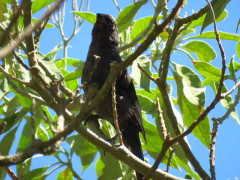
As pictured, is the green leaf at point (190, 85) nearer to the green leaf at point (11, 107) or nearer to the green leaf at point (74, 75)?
the green leaf at point (74, 75)

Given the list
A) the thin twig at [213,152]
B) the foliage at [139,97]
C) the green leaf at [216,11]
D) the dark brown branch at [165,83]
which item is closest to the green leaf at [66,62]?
the foliage at [139,97]

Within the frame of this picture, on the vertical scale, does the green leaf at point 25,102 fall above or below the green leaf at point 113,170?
above

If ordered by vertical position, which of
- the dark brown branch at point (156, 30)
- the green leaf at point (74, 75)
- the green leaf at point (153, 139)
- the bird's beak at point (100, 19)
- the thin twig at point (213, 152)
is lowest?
the thin twig at point (213, 152)

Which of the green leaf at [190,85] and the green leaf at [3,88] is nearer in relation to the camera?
the green leaf at [190,85]

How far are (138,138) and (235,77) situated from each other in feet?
4.09

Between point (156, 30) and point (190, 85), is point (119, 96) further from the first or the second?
point (156, 30)

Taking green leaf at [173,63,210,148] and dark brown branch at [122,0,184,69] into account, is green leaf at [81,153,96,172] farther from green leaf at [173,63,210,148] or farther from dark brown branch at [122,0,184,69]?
dark brown branch at [122,0,184,69]

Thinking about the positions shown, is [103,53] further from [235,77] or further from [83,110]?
[83,110]

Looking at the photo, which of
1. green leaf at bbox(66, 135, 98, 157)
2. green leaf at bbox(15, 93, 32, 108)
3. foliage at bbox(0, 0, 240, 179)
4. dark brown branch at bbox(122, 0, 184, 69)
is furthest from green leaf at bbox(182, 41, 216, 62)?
dark brown branch at bbox(122, 0, 184, 69)

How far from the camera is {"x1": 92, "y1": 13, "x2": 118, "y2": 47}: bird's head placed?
4988mm

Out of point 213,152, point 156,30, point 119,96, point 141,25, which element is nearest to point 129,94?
point 119,96

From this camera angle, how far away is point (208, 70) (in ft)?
12.4

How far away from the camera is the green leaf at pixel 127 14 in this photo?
363 centimetres

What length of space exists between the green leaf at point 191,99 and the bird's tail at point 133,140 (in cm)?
61
